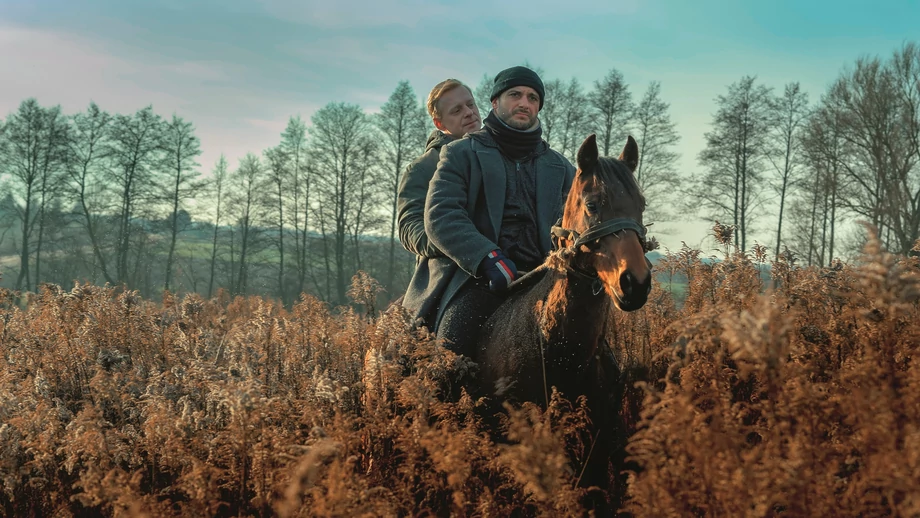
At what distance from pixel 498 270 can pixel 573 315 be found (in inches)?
35.6

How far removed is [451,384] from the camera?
3.69m

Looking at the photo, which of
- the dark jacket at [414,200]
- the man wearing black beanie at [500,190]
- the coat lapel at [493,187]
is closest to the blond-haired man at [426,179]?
the dark jacket at [414,200]

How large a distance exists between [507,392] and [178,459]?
73.6 inches

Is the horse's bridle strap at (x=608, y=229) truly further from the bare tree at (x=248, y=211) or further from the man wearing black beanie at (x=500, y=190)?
the bare tree at (x=248, y=211)

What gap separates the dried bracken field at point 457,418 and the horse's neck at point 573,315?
→ 324 mm

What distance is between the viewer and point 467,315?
13.1ft

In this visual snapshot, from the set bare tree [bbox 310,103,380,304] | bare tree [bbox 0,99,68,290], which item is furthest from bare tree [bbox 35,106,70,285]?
bare tree [bbox 310,103,380,304]

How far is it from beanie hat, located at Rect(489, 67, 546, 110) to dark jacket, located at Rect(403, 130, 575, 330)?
15.3 inches

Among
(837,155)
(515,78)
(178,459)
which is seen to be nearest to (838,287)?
(515,78)

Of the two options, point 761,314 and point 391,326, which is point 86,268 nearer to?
point 391,326

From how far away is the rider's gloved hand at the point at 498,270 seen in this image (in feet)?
12.5

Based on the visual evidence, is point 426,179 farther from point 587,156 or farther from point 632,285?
point 632,285

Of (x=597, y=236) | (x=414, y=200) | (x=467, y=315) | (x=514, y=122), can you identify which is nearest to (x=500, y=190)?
(x=514, y=122)

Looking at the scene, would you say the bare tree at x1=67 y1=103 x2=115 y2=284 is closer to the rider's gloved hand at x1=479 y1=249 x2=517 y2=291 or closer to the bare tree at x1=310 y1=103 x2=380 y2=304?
the bare tree at x1=310 y1=103 x2=380 y2=304
